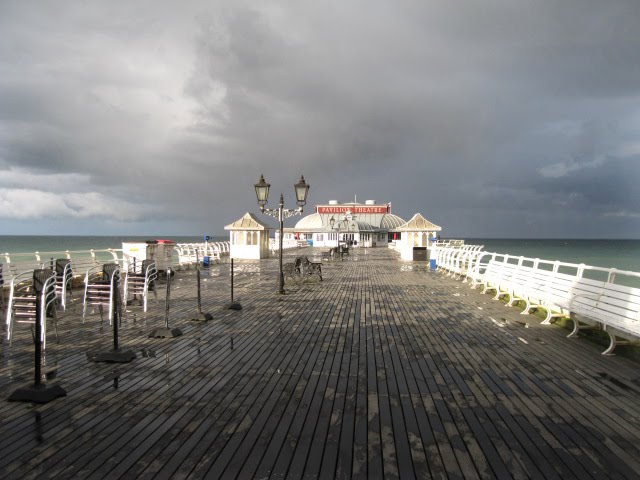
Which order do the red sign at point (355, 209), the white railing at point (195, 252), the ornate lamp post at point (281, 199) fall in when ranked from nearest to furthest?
the ornate lamp post at point (281, 199)
the white railing at point (195, 252)
the red sign at point (355, 209)

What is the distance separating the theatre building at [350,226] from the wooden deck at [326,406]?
143ft

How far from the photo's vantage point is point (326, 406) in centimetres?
411

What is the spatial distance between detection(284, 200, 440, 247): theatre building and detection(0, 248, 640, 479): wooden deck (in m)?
43.7

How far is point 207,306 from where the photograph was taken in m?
10.1

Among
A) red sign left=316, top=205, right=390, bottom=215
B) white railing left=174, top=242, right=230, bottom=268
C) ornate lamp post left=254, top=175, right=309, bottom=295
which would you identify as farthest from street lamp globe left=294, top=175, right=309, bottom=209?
red sign left=316, top=205, right=390, bottom=215

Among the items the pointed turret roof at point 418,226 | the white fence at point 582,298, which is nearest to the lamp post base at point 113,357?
the white fence at point 582,298

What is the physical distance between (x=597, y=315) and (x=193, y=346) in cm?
571

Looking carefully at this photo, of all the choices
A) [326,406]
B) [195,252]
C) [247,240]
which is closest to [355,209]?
[247,240]

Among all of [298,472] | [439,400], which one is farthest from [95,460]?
[439,400]

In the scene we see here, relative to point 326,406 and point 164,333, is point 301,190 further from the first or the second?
point 326,406

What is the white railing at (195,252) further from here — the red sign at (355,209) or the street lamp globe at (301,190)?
the red sign at (355,209)

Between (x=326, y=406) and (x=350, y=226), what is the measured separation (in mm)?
51034

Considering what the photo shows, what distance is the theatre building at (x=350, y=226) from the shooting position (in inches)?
2213

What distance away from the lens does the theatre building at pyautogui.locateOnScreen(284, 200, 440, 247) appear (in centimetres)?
5622
